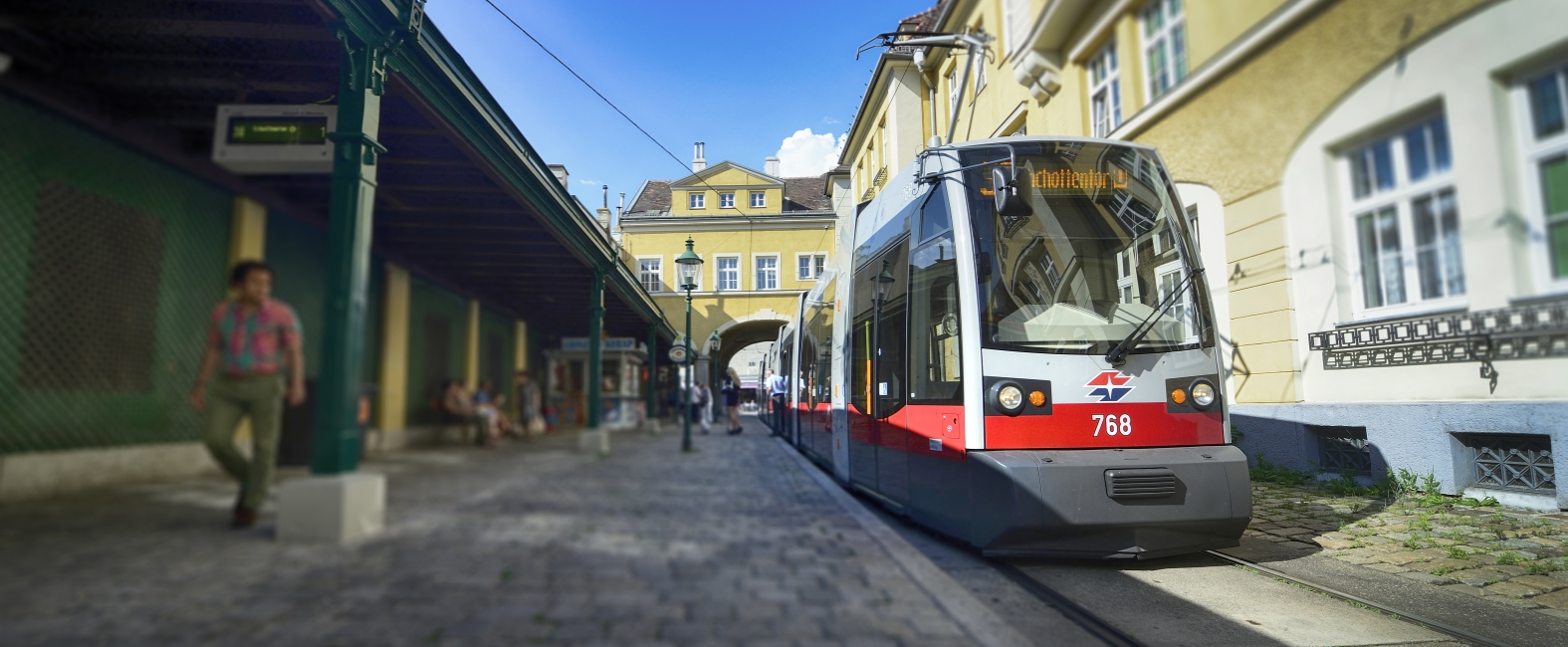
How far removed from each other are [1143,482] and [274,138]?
3.83m

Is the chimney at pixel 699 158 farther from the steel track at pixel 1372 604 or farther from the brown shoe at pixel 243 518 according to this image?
the steel track at pixel 1372 604

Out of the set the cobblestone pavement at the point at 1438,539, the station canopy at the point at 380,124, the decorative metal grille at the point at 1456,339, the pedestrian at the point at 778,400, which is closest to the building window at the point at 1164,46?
the decorative metal grille at the point at 1456,339

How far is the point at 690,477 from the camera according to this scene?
8.52 feet

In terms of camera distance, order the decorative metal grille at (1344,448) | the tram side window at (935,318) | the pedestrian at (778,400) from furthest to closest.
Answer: the pedestrian at (778,400), the tram side window at (935,318), the decorative metal grille at (1344,448)

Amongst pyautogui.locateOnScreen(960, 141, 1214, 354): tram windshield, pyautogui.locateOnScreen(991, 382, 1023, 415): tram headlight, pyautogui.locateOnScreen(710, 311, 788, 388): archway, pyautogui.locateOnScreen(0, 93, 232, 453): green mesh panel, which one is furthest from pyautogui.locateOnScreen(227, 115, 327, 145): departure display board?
pyautogui.locateOnScreen(710, 311, 788, 388): archway

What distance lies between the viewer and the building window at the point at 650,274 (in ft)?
8.38

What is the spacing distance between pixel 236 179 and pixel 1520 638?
4.59 meters

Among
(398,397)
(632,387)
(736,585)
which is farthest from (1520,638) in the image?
(398,397)

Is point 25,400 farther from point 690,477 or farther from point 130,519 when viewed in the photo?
point 690,477

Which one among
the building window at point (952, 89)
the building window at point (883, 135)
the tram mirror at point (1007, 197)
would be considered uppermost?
the building window at point (883, 135)

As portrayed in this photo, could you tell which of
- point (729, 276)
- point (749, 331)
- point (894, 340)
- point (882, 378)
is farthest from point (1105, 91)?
point (749, 331)

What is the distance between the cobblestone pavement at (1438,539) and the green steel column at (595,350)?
1.78 metres

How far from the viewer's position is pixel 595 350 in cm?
208

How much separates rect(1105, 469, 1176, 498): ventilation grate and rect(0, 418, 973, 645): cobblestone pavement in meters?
1.65
